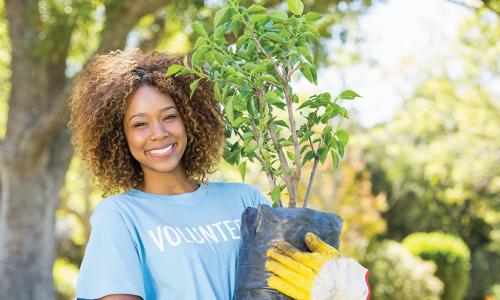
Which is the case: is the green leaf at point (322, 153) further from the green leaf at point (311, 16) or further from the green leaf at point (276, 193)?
the green leaf at point (311, 16)

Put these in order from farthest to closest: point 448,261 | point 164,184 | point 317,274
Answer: point 448,261 → point 164,184 → point 317,274

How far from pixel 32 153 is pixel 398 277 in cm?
609

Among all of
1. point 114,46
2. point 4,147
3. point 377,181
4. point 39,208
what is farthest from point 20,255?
point 377,181

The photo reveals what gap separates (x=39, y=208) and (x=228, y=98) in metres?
6.91

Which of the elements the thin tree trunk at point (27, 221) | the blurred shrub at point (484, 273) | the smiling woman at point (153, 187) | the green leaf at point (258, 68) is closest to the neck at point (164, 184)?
the smiling woman at point (153, 187)

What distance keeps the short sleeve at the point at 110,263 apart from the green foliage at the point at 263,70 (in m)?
0.40

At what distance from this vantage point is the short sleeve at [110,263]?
73.4 inches

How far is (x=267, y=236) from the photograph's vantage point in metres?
1.86

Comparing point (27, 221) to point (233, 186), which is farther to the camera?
point (27, 221)

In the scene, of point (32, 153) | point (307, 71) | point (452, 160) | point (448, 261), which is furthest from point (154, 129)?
point (452, 160)

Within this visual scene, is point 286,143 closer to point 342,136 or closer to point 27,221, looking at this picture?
point 342,136

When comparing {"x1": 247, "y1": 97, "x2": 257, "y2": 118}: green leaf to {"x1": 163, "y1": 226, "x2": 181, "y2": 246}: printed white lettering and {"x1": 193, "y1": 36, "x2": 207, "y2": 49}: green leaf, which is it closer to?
{"x1": 193, "y1": 36, "x2": 207, "y2": 49}: green leaf

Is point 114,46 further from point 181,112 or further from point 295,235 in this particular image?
point 295,235

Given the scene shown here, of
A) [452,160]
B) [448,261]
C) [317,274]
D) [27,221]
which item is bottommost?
[317,274]
